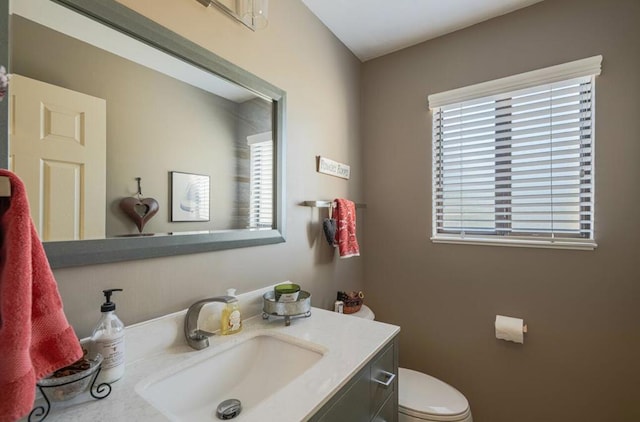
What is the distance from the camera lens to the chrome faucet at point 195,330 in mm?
928

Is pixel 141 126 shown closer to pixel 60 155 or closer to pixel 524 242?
pixel 60 155

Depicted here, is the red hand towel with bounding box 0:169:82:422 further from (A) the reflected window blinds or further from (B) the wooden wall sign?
(B) the wooden wall sign

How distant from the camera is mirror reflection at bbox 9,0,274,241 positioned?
2.24 feet

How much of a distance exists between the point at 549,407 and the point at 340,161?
1724 millimetres

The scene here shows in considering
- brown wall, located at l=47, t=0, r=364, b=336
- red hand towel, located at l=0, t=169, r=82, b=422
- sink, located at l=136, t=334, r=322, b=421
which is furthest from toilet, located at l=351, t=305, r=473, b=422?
red hand towel, located at l=0, t=169, r=82, b=422

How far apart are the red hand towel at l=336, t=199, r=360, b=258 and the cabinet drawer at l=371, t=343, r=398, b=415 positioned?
648 millimetres

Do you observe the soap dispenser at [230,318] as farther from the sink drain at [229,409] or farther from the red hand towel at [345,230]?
the red hand towel at [345,230]

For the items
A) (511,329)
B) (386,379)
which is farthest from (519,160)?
(386,379)

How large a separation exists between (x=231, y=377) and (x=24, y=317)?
2.14ft

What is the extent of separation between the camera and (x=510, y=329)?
149 cm

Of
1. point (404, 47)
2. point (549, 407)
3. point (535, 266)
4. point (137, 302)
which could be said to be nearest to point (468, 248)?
point (535, 266)

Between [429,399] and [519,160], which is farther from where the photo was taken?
[519,160]

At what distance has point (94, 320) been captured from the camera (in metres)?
0.78

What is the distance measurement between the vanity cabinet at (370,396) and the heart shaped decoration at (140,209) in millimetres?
726
